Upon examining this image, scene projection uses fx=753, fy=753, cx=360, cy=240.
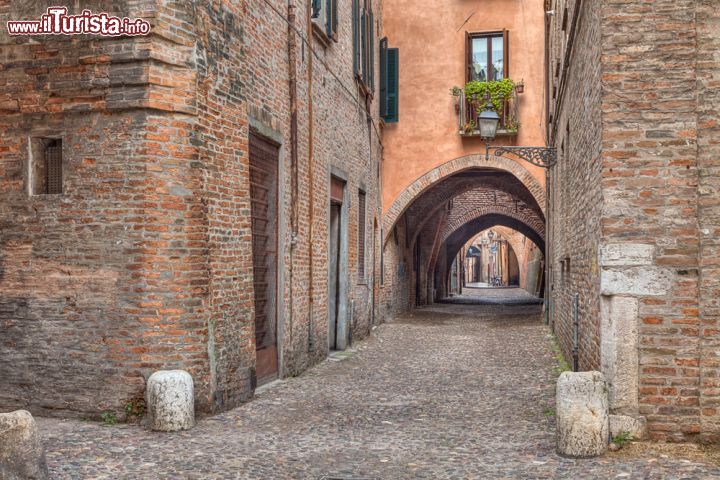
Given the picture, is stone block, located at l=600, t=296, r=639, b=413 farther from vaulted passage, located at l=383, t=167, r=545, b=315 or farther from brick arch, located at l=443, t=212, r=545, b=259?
brick arch, located at l=443, t=212, r=545, b=259

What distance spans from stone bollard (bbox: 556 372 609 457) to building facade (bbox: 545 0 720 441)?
0.31m

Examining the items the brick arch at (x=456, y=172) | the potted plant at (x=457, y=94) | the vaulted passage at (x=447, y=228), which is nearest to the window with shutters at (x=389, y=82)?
the potted plant at (x=457, y=94)

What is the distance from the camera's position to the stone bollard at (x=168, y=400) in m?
5.77

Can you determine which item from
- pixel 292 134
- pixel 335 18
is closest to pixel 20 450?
pixel 292 134

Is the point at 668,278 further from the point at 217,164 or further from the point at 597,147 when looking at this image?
the point at 217,164

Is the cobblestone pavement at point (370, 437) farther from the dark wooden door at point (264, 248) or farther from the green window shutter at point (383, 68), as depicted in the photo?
the green window shutter at point (383, 68)

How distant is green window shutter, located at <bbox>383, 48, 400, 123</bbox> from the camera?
16766mm

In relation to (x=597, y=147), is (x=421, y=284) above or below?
below

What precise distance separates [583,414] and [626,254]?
120 cm

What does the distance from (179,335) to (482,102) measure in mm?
11687

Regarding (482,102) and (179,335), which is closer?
(179,335)

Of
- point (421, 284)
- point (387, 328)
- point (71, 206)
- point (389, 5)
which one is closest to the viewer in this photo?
point (71, 206)

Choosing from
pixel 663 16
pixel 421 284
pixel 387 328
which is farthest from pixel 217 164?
pixel 421 284

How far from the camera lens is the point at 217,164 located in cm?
665
